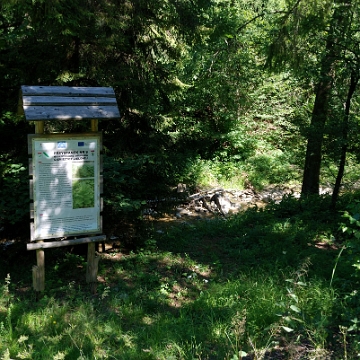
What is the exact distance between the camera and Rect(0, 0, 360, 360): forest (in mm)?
4012

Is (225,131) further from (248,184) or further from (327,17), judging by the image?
(327,17)

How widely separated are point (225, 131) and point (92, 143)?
38.3ft

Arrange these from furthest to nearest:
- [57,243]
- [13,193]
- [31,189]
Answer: [13,193]
[57,243]
[31,189]

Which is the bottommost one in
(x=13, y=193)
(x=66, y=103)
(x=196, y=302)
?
(x=196, y=302)

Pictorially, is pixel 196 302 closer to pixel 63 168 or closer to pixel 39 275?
pixel 39 275

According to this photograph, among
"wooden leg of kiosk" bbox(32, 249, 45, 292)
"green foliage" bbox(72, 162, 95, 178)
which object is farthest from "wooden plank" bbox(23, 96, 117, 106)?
"wooden leg of kiosk" bbox(32, 249, 45, 292)

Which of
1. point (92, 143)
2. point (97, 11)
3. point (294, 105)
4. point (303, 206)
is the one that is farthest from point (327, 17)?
point (294, 105)

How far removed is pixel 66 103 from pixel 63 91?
0.79 ft

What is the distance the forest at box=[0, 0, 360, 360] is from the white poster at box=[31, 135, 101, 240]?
0.61 metres

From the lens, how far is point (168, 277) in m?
6.08

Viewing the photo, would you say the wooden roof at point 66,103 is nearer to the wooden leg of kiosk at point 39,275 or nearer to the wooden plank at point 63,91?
the wooden plank at point 63,91

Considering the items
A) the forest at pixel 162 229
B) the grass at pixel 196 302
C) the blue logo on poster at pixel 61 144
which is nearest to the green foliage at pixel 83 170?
the blue logo on poster at pixel 61 144

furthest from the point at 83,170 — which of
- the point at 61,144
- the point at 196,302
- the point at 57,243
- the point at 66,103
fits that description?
the point at 196,302

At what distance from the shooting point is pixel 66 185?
17.4 feet
